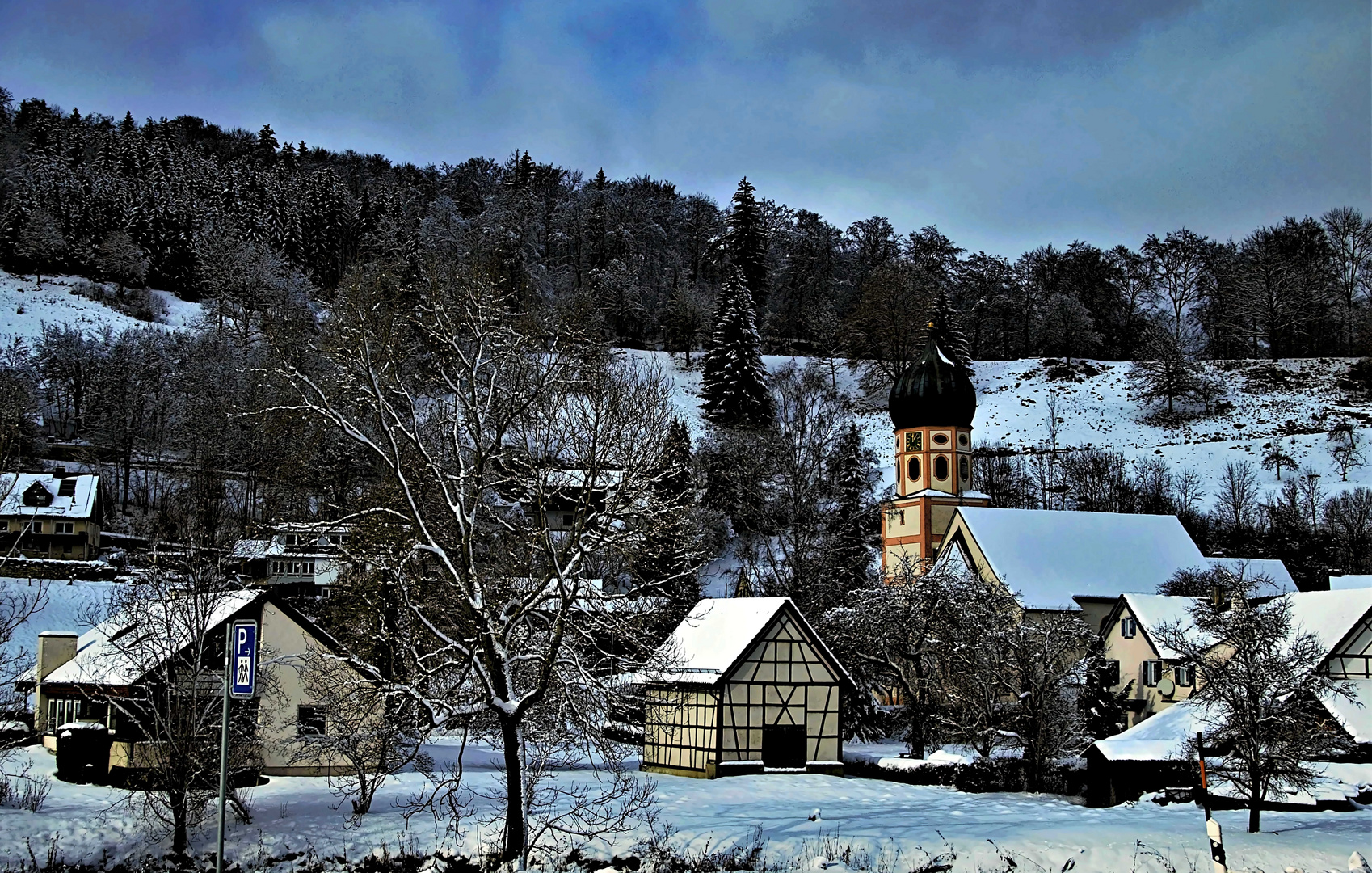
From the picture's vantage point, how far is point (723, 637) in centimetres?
3152

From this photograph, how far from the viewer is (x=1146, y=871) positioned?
18.4 metres

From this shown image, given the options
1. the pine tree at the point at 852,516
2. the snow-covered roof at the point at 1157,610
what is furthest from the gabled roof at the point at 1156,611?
the pine tree at the point at 852,516

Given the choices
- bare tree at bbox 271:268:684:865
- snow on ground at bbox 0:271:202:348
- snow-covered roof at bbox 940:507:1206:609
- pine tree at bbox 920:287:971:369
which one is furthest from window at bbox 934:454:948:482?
snow on ground at bbox 0:271:202:348

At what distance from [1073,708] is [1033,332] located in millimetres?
68264

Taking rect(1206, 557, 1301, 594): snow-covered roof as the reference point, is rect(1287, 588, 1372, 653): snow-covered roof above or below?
below

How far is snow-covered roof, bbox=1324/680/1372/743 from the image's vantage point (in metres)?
28.0

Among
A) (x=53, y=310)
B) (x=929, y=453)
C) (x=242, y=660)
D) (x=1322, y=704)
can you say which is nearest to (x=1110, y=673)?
(x=1322, y=704)

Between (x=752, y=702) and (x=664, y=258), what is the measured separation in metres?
81.3

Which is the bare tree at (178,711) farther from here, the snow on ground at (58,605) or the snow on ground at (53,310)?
the snow on ground at (53,310)

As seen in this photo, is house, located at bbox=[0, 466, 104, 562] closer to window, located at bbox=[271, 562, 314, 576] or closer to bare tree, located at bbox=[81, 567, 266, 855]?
window, located at bbox=[271, 562, 314, 576]

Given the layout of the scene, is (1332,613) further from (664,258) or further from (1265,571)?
(664,258)

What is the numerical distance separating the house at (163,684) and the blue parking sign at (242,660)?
6.70 metres

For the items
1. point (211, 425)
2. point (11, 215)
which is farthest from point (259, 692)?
point (11, 215)

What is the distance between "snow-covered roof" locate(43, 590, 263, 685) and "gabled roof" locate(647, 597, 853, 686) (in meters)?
10.5
